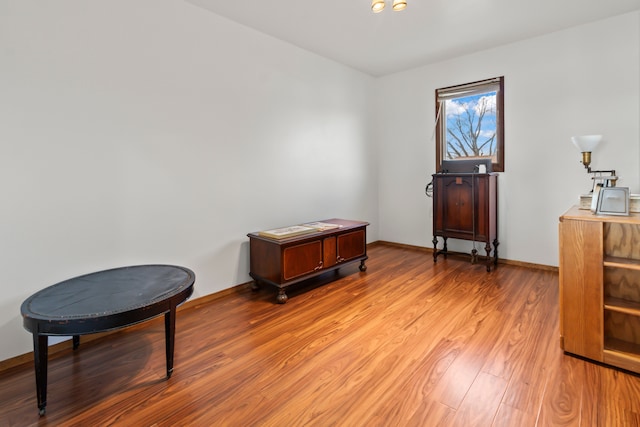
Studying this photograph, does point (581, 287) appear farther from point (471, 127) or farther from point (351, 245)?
point (471, 127)

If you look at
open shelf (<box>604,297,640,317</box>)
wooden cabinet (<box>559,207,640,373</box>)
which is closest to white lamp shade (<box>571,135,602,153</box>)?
wooden cabinet (<box>559,207,640,373</box>)

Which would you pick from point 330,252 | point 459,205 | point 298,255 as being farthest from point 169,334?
point 459,205

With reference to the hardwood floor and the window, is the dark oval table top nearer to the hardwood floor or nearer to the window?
the hardwood floor

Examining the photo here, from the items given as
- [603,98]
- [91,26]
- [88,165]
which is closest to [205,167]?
[88,165]

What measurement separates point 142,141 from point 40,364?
5.24ft

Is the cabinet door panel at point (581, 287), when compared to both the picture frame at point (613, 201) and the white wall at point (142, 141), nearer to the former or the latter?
the picture frame at point (613, 201)

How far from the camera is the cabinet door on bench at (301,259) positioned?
117 inches

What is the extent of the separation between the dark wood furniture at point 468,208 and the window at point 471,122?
498 millimetres

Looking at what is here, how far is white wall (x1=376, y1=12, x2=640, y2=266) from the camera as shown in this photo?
3.17 metres

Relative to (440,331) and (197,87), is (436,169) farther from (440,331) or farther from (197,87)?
(197,87)

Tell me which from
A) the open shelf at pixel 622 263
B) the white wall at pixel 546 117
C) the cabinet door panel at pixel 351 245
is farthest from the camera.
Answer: the cabinet door panel at pixel 351 245

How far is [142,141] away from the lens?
2.51 meters

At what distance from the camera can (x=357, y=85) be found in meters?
4.63

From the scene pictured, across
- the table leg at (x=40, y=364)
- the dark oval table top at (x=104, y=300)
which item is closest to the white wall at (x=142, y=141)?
the dark oval table top at (x=104, y=300)
